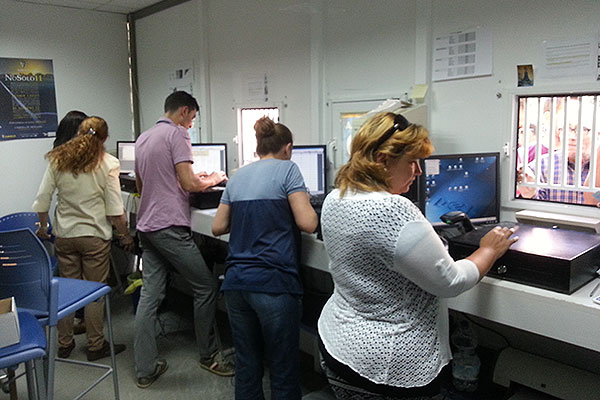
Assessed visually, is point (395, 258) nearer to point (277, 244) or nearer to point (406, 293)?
point (406, 293)

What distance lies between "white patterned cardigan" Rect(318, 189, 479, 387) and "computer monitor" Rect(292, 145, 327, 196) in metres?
1.53

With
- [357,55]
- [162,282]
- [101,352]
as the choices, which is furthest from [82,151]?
[357,55]

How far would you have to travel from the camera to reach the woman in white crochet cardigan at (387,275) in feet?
4.10

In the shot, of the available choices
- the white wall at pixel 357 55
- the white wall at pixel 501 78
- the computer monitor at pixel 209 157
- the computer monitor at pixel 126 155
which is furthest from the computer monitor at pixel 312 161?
the computer monitor at pixel 126 155

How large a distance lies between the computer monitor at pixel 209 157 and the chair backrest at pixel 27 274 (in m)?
1.79

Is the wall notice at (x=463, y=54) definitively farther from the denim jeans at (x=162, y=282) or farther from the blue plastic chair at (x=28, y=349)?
the blue plastic chair at (x=28, y=349)

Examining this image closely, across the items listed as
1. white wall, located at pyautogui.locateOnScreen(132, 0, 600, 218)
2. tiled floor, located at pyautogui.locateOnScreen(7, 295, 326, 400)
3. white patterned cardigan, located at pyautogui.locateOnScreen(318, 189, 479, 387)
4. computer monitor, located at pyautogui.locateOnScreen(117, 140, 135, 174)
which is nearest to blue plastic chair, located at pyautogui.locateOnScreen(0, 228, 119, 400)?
tiled floor, located at pyautogui.locateOnScreen(7, 295, 326, 400)

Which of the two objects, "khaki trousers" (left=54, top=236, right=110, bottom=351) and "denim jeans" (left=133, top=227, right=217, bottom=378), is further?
"khaki trousers" (left=54, top=236, right=110, bottom=351)

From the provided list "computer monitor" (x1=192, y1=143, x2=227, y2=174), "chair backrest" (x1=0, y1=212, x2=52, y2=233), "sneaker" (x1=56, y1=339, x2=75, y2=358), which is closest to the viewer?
"sneaker" (x1=56, y1=339, x2=75, y2=358)

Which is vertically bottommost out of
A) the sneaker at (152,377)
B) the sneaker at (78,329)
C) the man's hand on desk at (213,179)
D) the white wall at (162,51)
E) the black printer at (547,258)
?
the sneaker at (152,377)

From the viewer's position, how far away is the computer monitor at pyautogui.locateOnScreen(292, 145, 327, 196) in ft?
9.54

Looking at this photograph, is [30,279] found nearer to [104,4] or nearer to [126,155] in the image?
[126,155]

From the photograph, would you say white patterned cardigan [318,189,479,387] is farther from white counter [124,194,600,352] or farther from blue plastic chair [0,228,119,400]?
blue plastic chair [0,228,119,400]

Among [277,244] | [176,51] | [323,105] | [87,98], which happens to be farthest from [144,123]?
[277,244]
